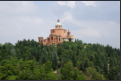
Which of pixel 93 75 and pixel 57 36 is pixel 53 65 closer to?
pixel 93 75

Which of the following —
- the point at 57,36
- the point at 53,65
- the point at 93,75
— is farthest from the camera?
the point at 57,36

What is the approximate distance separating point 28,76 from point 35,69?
3.26 metres

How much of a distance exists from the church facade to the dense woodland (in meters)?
4.38

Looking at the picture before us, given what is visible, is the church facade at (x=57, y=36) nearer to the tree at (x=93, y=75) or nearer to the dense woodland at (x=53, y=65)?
the dense woodland at (x=53, y=65)

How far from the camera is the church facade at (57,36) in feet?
202

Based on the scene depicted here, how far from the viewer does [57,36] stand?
61.8 meters

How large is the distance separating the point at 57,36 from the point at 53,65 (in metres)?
22.1

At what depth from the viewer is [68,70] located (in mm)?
32469

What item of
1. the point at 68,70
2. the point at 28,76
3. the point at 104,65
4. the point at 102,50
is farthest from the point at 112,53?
the point at 28,76

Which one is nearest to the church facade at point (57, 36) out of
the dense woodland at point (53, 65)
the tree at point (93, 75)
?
the dense woodland at point (53, 65)

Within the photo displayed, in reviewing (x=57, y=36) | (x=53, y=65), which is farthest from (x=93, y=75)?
(x=57, y=36)

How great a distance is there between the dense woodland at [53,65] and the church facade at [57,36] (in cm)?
438

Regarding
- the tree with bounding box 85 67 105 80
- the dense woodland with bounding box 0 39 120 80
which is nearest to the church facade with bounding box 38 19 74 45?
the dense woodland with bounding box 0 39 120 80

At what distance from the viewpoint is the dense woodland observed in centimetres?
3177
